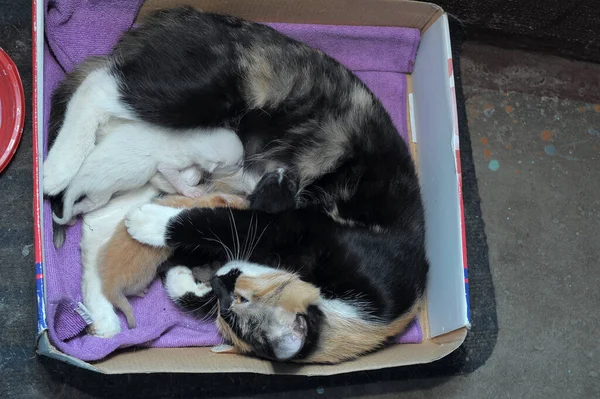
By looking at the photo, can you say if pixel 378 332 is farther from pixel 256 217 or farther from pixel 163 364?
pixel 163 364

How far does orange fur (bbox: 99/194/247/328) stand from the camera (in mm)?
1507

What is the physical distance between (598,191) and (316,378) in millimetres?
1287

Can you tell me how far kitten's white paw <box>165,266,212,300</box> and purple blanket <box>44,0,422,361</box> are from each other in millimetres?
92

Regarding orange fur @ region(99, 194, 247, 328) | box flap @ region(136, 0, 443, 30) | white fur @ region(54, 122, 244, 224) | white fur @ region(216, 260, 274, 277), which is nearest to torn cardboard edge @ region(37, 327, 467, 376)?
orange fur @ region(99, 194, 247, 328)

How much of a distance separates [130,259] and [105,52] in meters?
0.65

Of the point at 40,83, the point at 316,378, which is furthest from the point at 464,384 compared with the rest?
the point at 40,83

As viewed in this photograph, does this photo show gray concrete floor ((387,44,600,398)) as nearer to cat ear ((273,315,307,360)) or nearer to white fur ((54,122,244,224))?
cat ear ((273,315,307,360))

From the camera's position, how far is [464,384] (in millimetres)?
1952

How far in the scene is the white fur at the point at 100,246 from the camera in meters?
1.54

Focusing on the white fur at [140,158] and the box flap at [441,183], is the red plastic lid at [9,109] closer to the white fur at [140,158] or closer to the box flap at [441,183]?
the white fur at [140,158]

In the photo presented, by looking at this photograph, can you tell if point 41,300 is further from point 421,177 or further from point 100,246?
point 421,177

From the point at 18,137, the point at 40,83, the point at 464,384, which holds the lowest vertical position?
the point at 464,384

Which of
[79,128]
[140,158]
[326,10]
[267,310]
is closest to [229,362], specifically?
[267,310]

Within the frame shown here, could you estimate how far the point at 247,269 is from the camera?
1.44m
